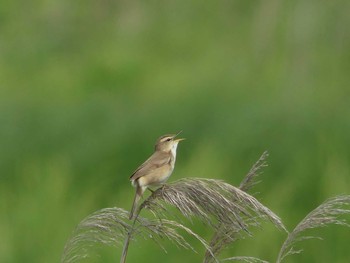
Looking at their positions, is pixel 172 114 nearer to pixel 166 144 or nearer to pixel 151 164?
pixel 166 144

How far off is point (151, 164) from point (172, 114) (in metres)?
4.56

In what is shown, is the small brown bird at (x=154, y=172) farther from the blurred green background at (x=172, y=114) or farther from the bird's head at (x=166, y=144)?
the blurred green background at (x=172, y=114)

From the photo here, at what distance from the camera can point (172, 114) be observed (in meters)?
8.52

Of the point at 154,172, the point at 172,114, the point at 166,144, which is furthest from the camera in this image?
the point at 172,114

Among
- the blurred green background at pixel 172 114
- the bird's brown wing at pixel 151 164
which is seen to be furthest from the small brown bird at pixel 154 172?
the blurred green background at pixel 172 114

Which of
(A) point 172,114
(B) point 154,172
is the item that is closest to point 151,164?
(B) point 154,172

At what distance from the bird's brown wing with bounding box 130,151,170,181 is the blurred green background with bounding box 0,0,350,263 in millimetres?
1757

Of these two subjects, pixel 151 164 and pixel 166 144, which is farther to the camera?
pixel 166 144

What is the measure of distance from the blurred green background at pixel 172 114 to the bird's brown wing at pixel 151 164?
1757mm

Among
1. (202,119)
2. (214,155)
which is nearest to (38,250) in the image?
(214,155)

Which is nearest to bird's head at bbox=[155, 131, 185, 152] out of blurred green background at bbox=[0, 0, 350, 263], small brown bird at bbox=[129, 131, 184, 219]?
small brown bird at bbox=[129, 131, 184, 219]

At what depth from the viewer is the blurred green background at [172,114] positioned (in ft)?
20.4

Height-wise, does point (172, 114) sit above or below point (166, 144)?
below

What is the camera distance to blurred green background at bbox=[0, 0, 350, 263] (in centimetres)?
621
